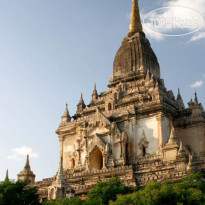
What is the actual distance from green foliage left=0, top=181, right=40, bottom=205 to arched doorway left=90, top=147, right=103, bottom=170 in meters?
13.7

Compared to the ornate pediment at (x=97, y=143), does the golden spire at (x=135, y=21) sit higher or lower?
higher

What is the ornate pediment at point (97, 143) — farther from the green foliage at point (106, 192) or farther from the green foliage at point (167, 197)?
the green foliage at point (167, 197)

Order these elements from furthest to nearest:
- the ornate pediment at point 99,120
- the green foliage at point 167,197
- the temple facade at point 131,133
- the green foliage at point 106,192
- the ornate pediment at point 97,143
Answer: the ornate pediment at point 99,120 → the ornate pediment at point 97,143 → the temple facade at point 131,133 → the green foliage at point 106,192 → the green foliage at point 167,197

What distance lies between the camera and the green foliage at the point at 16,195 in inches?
1131

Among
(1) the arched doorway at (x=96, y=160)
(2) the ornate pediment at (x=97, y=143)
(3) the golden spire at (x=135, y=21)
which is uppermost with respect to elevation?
(3) the golden spire at (x=135, y=21)

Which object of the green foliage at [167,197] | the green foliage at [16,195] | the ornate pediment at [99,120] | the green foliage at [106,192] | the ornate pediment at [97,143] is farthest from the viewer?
the ornate pediment at [99,120]

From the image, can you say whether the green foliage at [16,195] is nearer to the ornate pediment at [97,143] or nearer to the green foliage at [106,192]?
the green foliage at [106,192]

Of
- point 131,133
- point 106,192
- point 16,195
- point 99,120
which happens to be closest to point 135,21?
point 99,120

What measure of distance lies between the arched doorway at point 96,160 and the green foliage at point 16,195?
1369 centimetres

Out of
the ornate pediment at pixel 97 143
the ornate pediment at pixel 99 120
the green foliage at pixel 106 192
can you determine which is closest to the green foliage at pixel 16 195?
the green foliage at pixel 106 192

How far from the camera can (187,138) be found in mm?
43812

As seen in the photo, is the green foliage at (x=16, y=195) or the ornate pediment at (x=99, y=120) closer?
the green foliage at (x=16, y=195)

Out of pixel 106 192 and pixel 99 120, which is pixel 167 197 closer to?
pixel 106 192

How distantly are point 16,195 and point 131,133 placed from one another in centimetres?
1683
